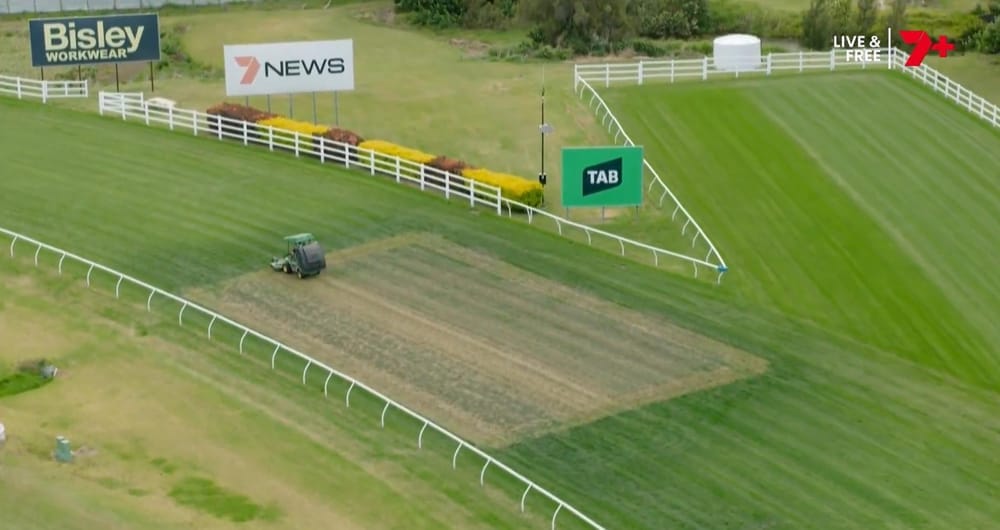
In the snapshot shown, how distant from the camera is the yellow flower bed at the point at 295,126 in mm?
68312

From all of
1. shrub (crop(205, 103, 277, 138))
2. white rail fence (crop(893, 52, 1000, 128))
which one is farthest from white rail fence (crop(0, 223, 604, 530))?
white rail fence (crop(893, 52, 1000, 128))

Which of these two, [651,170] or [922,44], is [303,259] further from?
[922,44]

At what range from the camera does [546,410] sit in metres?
46.2

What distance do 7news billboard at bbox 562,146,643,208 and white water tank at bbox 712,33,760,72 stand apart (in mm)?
18294

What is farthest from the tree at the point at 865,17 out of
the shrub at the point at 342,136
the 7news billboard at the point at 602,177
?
the 7news billboard at the point at 602,177

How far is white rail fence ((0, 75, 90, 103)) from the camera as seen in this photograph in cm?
7538

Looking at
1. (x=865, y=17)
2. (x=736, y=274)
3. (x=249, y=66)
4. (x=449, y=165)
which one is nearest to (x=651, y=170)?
(x=449, y=165)

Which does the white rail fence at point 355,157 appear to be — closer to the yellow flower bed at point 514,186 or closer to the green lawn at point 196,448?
the yellow flower bed at point 514,186

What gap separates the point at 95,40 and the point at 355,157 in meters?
15.7

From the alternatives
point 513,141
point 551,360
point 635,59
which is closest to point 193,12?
point 635,59

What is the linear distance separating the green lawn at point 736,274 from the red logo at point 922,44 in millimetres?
5854

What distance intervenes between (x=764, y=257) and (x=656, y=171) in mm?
8417

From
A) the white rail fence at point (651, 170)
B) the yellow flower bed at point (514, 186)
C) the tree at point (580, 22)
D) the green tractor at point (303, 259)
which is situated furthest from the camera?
the tree at point (580, 22)

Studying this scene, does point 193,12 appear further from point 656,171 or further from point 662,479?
point 662,479
